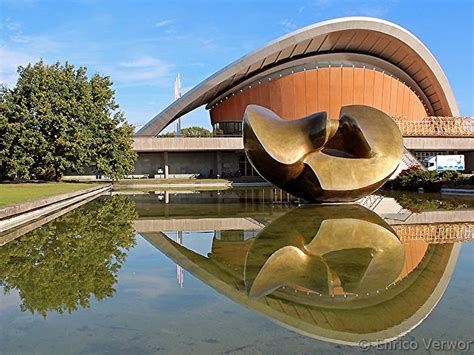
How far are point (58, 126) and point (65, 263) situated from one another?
22.3m

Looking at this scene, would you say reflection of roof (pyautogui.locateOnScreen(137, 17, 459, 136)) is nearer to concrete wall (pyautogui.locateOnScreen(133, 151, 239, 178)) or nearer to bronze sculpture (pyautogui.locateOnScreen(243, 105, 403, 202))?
concrete wall (pyautogui.locateOnScreen(133, 151, 239, 178))

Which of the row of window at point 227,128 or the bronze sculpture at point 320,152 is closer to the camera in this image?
the bronze sculpture at point 320,152

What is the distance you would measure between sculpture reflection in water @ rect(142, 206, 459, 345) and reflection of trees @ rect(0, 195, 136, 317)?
976 mm

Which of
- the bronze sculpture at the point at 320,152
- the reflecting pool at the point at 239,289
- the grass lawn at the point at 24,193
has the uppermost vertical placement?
the bronze sculpture at the point at 320,152

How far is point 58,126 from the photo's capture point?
2727 centimetres

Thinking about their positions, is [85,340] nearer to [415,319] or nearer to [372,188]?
[415,319]

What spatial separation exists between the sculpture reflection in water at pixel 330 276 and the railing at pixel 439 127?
31259 mm

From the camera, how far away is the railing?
38.0 m

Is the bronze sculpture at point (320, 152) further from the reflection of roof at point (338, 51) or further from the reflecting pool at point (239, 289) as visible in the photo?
the reflection of roof at point (338, 51)

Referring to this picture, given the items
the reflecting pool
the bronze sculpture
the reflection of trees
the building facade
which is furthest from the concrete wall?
the reflecting pool

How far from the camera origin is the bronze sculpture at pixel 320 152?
497 inches

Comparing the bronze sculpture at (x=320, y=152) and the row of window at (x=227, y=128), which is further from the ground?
the row of window at (x=227, y=128)

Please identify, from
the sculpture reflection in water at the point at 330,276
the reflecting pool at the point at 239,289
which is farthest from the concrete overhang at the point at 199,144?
the sculpture reflection in water at the point at 330,276

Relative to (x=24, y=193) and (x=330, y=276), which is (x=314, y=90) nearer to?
(x=24, y=193)
